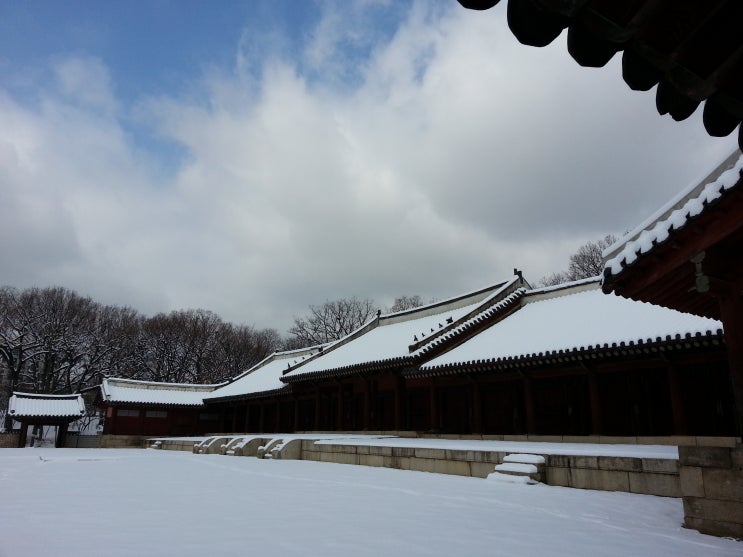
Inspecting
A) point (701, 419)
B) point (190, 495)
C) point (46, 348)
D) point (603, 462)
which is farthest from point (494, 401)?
point (46, 348)

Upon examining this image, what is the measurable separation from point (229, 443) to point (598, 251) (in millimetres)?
28536

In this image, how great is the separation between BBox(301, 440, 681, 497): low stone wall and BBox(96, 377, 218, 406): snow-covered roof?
25.9 m

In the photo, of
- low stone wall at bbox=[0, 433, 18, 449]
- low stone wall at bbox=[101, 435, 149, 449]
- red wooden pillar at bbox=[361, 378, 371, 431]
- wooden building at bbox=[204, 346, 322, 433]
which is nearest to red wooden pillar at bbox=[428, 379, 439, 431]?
red wooden pillar at bbox=[361, 378, 371, 431]

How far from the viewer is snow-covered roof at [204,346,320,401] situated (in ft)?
103

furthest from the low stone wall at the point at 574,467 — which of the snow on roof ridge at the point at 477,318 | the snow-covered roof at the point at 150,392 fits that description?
the snow-covered roof at the point at 150,392

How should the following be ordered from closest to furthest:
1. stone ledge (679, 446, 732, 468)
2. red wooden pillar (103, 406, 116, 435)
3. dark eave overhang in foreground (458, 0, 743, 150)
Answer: dark eave overhang in foreground (458, 0, 743, 150) → stone ledge (679, 446, 732, 468) → red wooden pillar (103, 406, 116, 435)

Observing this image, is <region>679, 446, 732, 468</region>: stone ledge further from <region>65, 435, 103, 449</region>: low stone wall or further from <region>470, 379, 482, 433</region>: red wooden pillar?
<region>65, 435, 103, 449</region>: low stone wall

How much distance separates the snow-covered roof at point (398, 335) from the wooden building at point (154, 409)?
46.2ft

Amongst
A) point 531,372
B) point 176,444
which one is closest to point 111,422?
point 176,444

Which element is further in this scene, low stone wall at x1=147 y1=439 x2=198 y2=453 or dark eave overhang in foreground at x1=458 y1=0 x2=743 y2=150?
low stone wall at x1=147 y1=439 x2=198 y2=453

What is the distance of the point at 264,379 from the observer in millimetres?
34344

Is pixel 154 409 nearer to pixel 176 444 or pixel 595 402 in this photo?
pixel 176 444

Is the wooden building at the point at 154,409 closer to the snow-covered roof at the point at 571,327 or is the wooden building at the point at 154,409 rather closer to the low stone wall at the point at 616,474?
the snow-covered roof at the point at 571,327

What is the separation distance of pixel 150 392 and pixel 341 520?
3516cm
